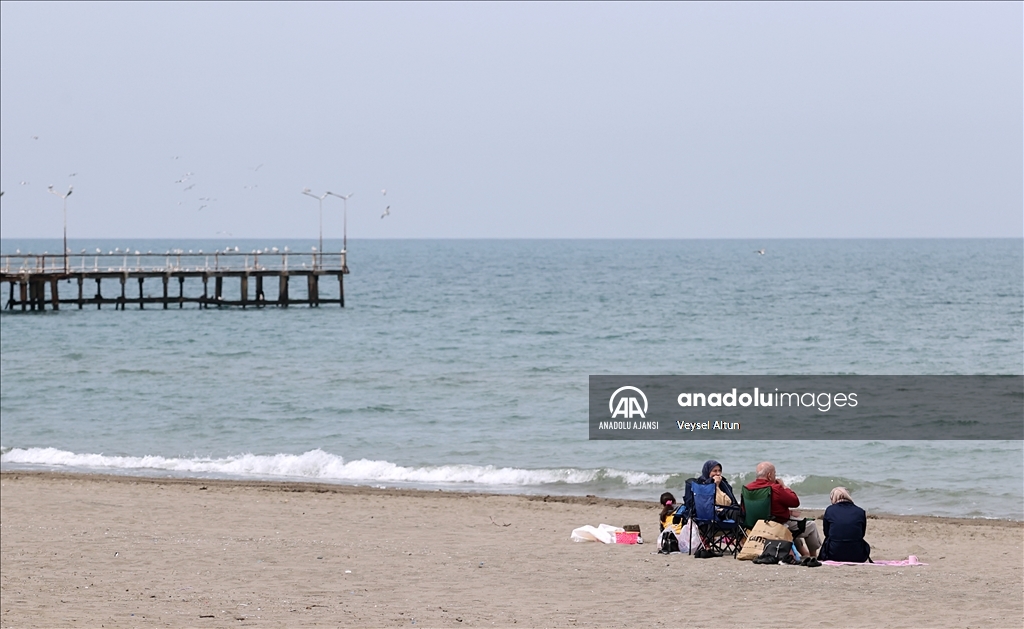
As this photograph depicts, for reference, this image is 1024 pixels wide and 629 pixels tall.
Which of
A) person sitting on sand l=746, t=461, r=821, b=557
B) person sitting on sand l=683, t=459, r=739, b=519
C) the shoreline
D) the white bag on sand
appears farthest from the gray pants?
the shoreline

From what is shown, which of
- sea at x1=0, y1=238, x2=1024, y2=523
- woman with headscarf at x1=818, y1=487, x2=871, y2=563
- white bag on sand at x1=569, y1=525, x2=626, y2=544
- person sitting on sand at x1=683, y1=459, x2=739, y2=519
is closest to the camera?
woman with headscarf at x1=818, y1=487, x2=871, y2=563

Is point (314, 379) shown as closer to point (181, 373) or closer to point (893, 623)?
point (181, 373)

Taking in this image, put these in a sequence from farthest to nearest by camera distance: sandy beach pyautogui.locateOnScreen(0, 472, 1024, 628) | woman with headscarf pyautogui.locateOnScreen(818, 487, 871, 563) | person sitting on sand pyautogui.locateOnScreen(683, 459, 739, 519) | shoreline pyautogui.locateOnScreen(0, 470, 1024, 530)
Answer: shoreline pyautogui.locateOnScreen(0, 470, 1024, 530) → person sitting on sand pyautogui.locateOnScreen(683, 459, 739, 519) → woman with headscarf pyautogui.locateOnScreen(818, 487, 871, 563) → sandy beach pyautogui.locateOnScreen(0, 472, 1024, 628)

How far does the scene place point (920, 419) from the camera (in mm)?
24375

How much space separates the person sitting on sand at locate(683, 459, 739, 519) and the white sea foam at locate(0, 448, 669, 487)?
250 inches

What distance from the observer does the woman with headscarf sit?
1152 cm

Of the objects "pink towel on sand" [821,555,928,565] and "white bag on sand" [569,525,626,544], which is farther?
"white bag on sand" [569,525,626,544]

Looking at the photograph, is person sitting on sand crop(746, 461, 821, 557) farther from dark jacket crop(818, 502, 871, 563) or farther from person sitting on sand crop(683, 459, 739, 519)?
person sitting on sand crop(683, 459, 739, 519)

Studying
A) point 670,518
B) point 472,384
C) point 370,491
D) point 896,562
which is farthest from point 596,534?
point 472,384

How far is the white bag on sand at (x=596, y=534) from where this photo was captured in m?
13.4

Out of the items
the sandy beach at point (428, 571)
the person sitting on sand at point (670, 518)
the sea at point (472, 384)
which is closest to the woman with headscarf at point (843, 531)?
the sandy beach at point (428, 571)

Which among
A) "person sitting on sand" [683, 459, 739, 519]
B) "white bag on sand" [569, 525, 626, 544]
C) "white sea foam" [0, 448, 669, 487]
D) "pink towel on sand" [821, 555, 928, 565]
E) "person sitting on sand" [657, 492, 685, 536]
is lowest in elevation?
"white sea foam" [0, 448, 669, 487]

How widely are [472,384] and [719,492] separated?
19557 millimetres

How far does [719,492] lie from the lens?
11820 millimetres
